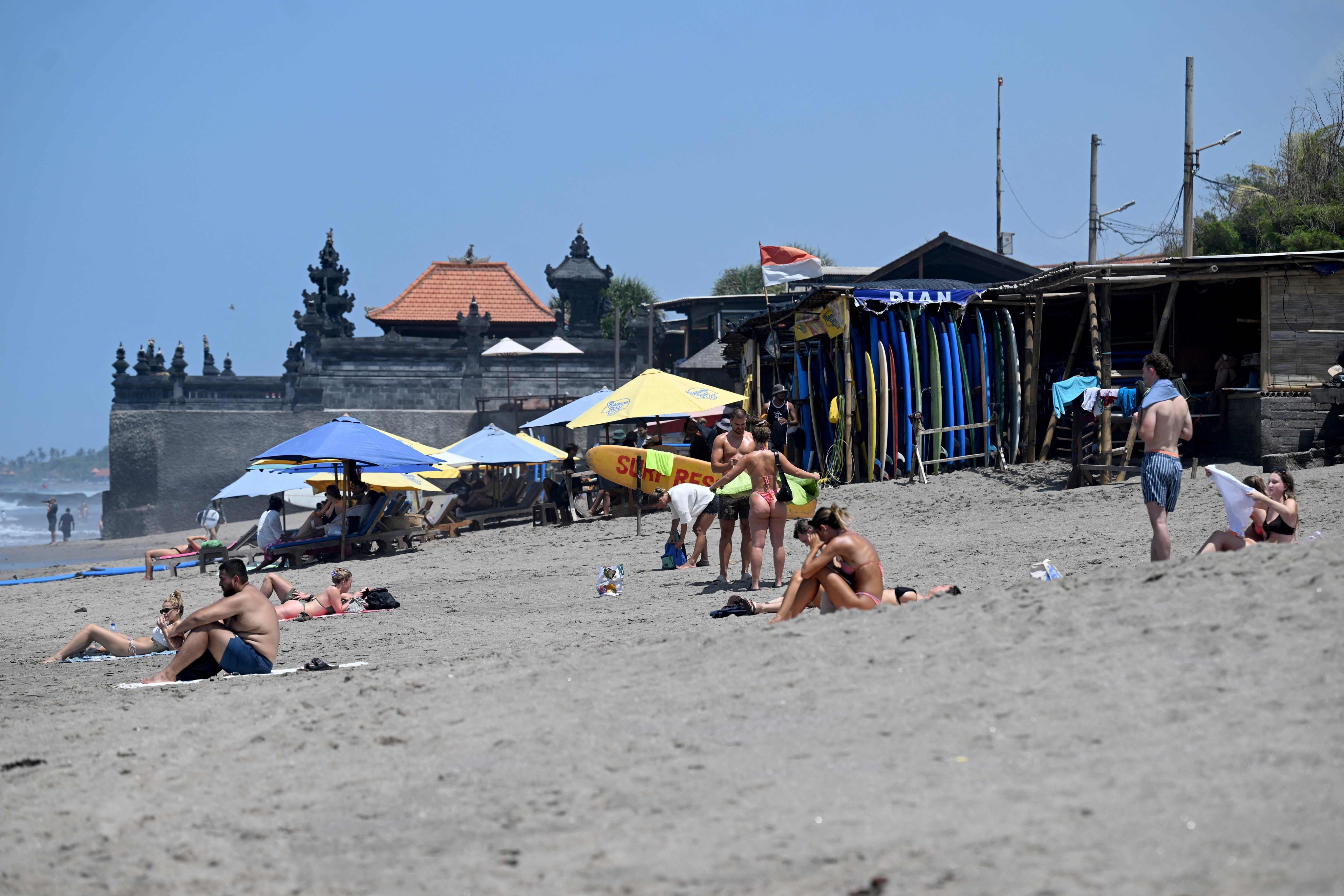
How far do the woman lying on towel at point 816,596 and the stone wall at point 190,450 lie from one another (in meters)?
22.0

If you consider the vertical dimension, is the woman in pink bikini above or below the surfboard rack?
below

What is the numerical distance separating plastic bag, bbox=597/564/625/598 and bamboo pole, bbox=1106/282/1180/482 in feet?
18.9

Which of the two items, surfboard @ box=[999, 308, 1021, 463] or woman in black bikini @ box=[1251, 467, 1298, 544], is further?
surfboard @ box=[999, 308, 1021, 463]

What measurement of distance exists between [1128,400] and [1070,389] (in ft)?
2.01

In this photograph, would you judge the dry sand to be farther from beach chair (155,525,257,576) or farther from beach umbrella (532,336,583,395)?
beach umbrella (532,336,583,395)

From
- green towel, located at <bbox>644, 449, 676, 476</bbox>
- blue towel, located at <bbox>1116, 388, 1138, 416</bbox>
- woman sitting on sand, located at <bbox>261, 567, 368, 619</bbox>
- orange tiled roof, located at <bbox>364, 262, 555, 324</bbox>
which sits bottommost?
woman sitting on sand, located at <bbox>261, 567, 368, 619</bbox>

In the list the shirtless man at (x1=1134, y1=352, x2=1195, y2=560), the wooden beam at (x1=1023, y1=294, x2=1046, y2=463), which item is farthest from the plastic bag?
the wooden beam at (x1=1023, y1=294, x2=1046, y2=463)

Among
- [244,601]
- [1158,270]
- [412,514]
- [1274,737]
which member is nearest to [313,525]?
[412,514]

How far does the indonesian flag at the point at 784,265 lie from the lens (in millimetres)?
17453

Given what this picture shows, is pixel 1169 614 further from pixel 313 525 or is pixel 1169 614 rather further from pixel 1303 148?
pixel 1303 148

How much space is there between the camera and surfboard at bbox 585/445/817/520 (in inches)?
570

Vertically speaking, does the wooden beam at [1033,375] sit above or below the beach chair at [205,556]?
above

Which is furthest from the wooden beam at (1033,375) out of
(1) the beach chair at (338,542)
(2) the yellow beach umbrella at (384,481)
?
(2) the yellow beach umbrella at (384,481)

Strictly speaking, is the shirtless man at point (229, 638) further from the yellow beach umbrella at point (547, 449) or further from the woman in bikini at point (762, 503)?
the yellow beach umbrella at point (547, 449)
